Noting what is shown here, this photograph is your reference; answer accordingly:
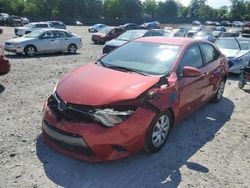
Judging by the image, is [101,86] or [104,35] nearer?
[101,86]

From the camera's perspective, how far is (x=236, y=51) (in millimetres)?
11914

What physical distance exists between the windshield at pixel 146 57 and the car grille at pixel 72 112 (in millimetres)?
1337

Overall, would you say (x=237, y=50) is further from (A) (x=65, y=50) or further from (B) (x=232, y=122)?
(A) (x=65, y=50)

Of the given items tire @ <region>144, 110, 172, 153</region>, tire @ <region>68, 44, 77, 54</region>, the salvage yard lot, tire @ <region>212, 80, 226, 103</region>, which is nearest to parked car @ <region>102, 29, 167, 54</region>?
tire @ <region>68, 44, 77, 54</region>

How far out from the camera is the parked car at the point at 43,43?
1481 centimetres

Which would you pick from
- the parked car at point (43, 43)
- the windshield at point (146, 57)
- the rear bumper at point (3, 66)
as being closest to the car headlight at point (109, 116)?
the windshield at point (146, 57)

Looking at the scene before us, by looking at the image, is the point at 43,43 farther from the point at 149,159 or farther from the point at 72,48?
the point at 149,159

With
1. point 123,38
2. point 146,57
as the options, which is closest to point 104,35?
point 123,38

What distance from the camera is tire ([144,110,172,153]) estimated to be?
439cm

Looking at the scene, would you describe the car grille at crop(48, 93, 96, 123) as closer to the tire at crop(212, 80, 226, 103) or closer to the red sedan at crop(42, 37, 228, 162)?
the red sedan at crop(42, 37, 228, 162)

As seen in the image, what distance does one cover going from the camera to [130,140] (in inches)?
162

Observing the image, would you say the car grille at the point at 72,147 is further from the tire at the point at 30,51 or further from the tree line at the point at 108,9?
the tree line at the point at 108,9

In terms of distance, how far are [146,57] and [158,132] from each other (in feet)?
4.68

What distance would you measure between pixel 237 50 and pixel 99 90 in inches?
362
